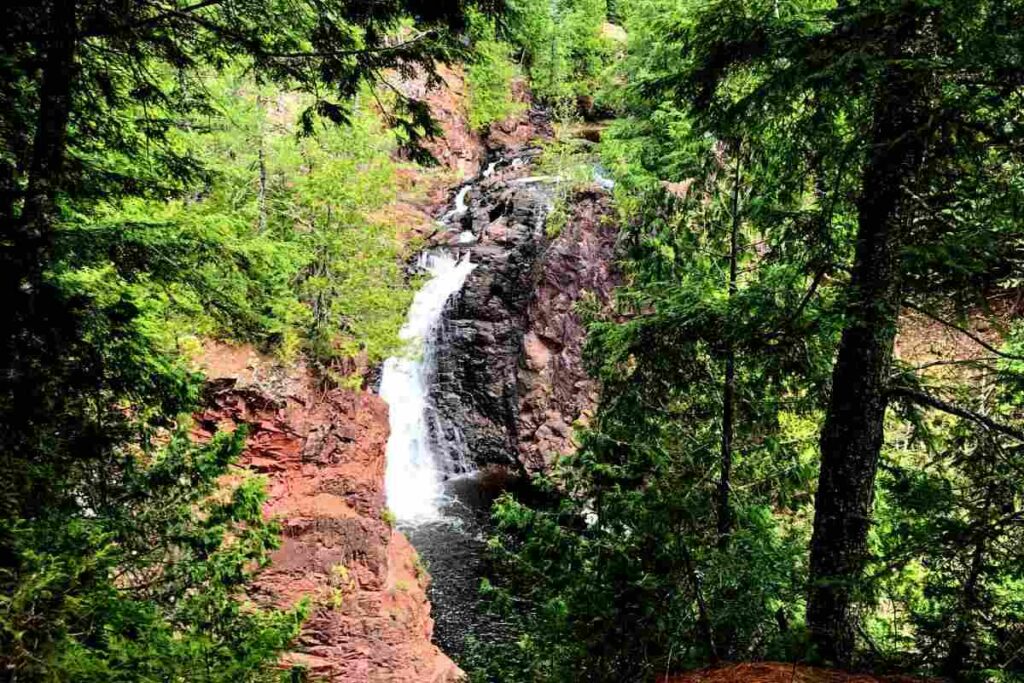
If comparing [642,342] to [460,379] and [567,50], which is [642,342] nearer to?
[460,379]

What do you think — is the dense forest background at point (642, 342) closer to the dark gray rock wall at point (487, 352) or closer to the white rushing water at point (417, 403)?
the white rushing water at point (417, 403)

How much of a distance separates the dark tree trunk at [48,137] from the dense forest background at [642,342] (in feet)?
0.05

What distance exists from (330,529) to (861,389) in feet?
29.9

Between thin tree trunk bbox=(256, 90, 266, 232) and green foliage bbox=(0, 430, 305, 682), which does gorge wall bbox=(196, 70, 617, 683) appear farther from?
thin tree trunk bbox=(256, 90, 266, 232)

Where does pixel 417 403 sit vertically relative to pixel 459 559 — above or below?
above

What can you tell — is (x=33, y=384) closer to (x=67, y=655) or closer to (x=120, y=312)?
(x=120, y=312)

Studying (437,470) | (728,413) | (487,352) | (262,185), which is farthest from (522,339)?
(728,413)

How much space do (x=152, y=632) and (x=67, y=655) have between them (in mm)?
1025

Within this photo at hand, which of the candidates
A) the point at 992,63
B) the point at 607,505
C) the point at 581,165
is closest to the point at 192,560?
the point at 607,505

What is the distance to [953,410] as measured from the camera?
3.86m

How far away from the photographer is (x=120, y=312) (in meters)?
3.48

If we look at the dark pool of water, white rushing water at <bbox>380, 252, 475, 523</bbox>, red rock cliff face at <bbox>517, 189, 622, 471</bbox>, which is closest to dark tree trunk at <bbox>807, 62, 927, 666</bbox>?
the dark pool of water

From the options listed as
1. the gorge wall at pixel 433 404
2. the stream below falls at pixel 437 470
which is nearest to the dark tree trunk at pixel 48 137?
the gorge wall at pixel 433 404

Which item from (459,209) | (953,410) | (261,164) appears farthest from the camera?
(459,209)
